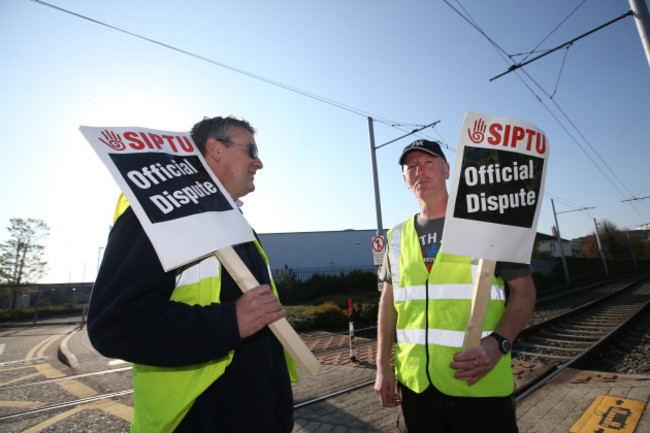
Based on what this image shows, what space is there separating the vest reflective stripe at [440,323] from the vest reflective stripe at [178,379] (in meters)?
1.13

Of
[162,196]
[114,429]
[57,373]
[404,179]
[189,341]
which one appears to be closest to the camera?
[189,341]

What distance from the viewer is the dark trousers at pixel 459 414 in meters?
1.76

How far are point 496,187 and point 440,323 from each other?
85cm

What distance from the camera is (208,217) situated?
150 cm

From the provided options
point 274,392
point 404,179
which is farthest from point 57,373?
point 404,179

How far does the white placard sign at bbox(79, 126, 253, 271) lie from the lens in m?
1.35

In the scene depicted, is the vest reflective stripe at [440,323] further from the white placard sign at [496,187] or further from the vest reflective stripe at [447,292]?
the white placard sign at [496,187]

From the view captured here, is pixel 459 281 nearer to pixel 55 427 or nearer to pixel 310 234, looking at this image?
pixel 55 427

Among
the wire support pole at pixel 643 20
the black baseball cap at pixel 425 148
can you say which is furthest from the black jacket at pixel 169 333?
the wire support pole at pixel 643 20

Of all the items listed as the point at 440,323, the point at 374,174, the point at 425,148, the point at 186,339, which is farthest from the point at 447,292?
the point at 374,174

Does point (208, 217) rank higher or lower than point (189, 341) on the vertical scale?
higher

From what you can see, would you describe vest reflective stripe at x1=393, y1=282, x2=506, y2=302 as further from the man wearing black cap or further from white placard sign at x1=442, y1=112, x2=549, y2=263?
white placard sign at x1=442, y1=112, x2=549, y2=263

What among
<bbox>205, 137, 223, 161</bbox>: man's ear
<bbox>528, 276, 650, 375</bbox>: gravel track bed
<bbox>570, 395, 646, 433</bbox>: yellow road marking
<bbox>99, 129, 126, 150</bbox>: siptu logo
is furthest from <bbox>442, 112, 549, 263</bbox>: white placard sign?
<bbox>528, 276, 650, 375</bbox>: gravel track bed

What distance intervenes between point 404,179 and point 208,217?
5.60 ft
